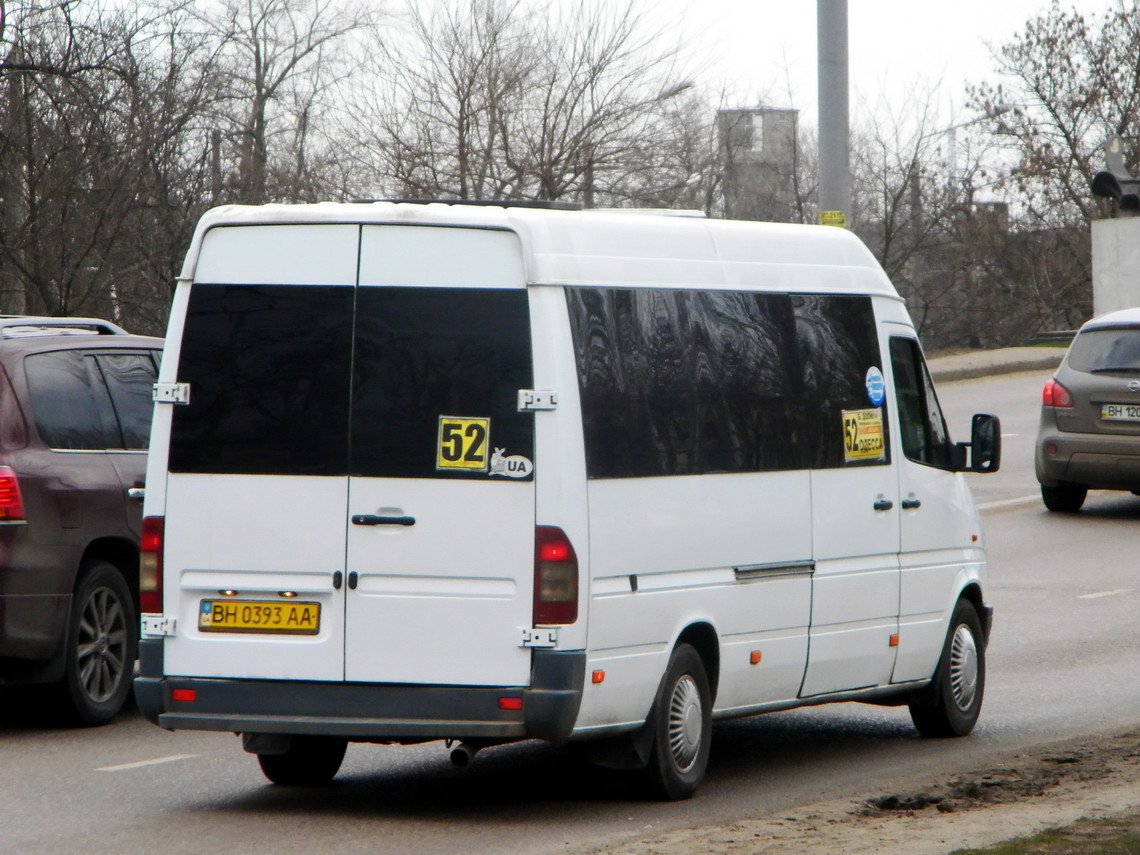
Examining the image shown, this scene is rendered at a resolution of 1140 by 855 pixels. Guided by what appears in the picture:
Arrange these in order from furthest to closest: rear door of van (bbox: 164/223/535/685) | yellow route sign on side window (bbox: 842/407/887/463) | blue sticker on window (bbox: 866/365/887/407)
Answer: blue sticker on window (bbox: 866/365/887/407) < yellow route sign on side window (bbox: 842/407/887/463) < rear door of van (bbox: 164/223/535/685)

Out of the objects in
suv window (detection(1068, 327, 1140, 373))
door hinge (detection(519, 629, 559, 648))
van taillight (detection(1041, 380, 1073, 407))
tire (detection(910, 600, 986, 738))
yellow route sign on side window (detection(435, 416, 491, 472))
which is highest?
suv window (detection(1068, 327, 1140, 373))

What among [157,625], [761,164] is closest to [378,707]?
[157,625]

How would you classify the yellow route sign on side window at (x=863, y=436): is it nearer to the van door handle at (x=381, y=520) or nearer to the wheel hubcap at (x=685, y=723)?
the wheel hubcap at (x=685, y=723)

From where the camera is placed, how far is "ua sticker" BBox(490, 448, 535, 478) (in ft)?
22.4

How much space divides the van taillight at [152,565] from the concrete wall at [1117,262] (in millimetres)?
27574

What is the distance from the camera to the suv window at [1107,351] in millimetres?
18094

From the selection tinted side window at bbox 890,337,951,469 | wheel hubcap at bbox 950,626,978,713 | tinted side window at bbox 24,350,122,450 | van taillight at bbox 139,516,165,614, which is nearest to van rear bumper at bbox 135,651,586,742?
van taillight at bbox 139,516,165,614

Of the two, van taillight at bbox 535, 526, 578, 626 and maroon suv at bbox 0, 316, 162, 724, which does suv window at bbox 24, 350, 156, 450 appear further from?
van taillight at bbox 535, 526, 578, 626

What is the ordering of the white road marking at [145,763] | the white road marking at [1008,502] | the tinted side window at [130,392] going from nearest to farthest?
the white road marking at [145,763]
the tinted side window at [130,392]
the white road marking at [1008,502]

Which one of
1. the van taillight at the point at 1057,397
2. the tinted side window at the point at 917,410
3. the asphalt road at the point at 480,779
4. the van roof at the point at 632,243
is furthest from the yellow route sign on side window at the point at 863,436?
the van taillight at the point at 1057,397

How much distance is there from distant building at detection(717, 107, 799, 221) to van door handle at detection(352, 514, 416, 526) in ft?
129

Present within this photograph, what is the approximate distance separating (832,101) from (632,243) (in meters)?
9.81

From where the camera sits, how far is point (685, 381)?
24.8 ft

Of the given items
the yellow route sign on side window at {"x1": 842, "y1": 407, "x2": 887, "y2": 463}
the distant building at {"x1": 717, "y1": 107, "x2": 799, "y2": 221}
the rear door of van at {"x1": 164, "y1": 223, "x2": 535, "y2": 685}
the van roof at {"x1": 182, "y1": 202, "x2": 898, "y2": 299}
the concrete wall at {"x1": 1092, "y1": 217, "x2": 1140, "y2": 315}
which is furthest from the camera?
the distant building at {"x1": 717, "y1": 107, "x2": 799, "y2": 221}
